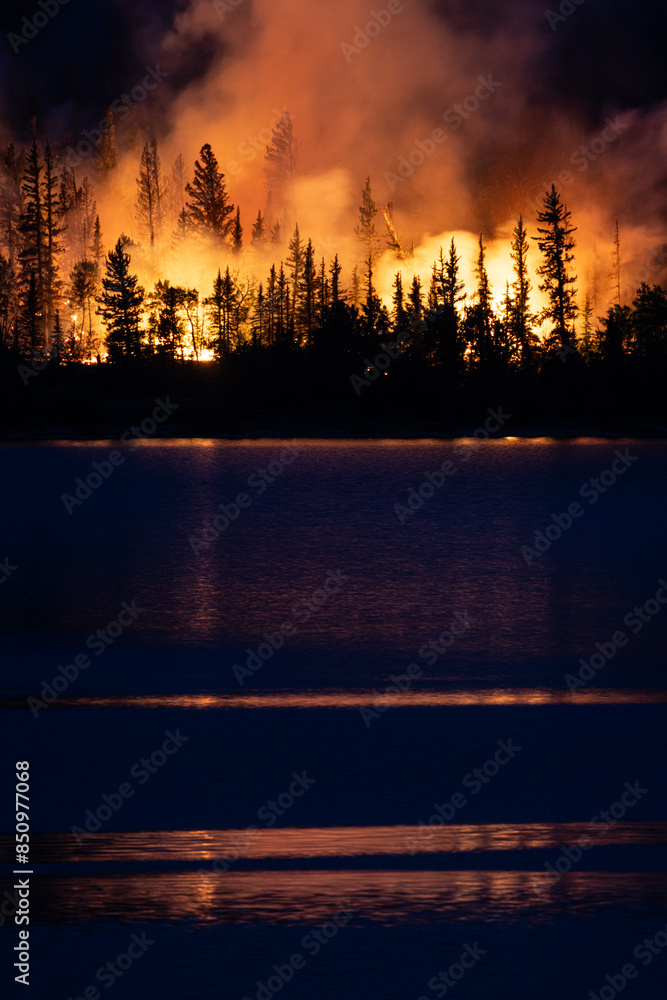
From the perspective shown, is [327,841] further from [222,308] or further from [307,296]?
[222,308]

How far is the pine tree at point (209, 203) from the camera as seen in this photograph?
6407 inches

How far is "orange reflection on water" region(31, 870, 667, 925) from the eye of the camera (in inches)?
259

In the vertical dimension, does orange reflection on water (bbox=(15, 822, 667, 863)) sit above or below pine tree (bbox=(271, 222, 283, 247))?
below

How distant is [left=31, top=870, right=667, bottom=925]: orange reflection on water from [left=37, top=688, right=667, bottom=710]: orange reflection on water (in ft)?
13.9

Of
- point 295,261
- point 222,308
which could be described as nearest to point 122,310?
point 222,308

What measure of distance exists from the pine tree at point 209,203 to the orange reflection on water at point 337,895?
161m

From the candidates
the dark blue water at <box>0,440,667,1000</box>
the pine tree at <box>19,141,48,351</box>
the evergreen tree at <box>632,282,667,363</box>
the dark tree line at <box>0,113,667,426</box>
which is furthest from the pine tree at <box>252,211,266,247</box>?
the dark blue water at <box>0,440,667,1000</box>

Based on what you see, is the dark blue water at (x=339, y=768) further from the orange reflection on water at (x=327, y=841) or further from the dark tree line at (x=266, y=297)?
the dark tree line at (x=266, y=297)

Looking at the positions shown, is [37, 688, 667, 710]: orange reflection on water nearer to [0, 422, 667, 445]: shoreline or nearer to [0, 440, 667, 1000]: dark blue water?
[0, 440, 667, 1000]: dark blue water

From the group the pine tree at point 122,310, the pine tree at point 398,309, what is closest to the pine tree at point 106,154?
the pine tree at point 122,310

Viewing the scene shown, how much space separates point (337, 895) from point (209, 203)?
531 feet

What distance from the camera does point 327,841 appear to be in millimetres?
7770

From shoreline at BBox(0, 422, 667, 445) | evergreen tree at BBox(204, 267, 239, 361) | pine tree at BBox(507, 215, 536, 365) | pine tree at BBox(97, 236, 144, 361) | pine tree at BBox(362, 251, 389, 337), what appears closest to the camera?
shoreline at BBox(0, 422, 667, 445)

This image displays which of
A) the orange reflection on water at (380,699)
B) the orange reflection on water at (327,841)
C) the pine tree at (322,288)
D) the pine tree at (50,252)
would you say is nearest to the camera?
the orange reflection on water at (327,841)
